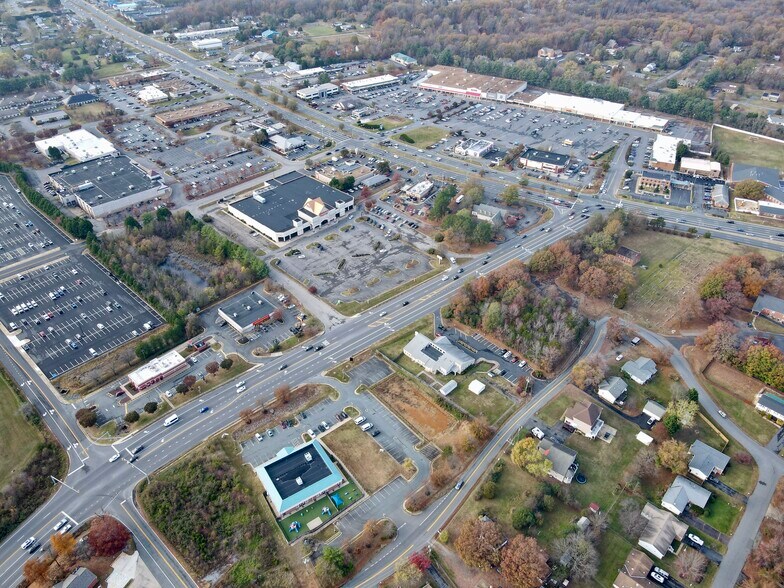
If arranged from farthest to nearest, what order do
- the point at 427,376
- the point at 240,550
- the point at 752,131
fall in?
the point at 752,131, the point at 427,376, the point at 240,550

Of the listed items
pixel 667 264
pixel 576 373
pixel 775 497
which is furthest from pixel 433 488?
pixel 667 264

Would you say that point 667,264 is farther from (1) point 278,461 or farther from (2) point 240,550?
(2) point 240,550

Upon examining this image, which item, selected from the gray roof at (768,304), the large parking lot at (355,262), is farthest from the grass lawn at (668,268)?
the large parking lot at (355,262)

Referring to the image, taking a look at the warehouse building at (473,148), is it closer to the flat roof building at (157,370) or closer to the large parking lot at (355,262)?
the large parking lot at (355,262)

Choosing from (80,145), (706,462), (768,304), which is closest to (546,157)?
(768,304)

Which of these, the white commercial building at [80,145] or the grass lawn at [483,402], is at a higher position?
the white commercial building at [80,145]

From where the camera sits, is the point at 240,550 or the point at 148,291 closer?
the point at 240,550
